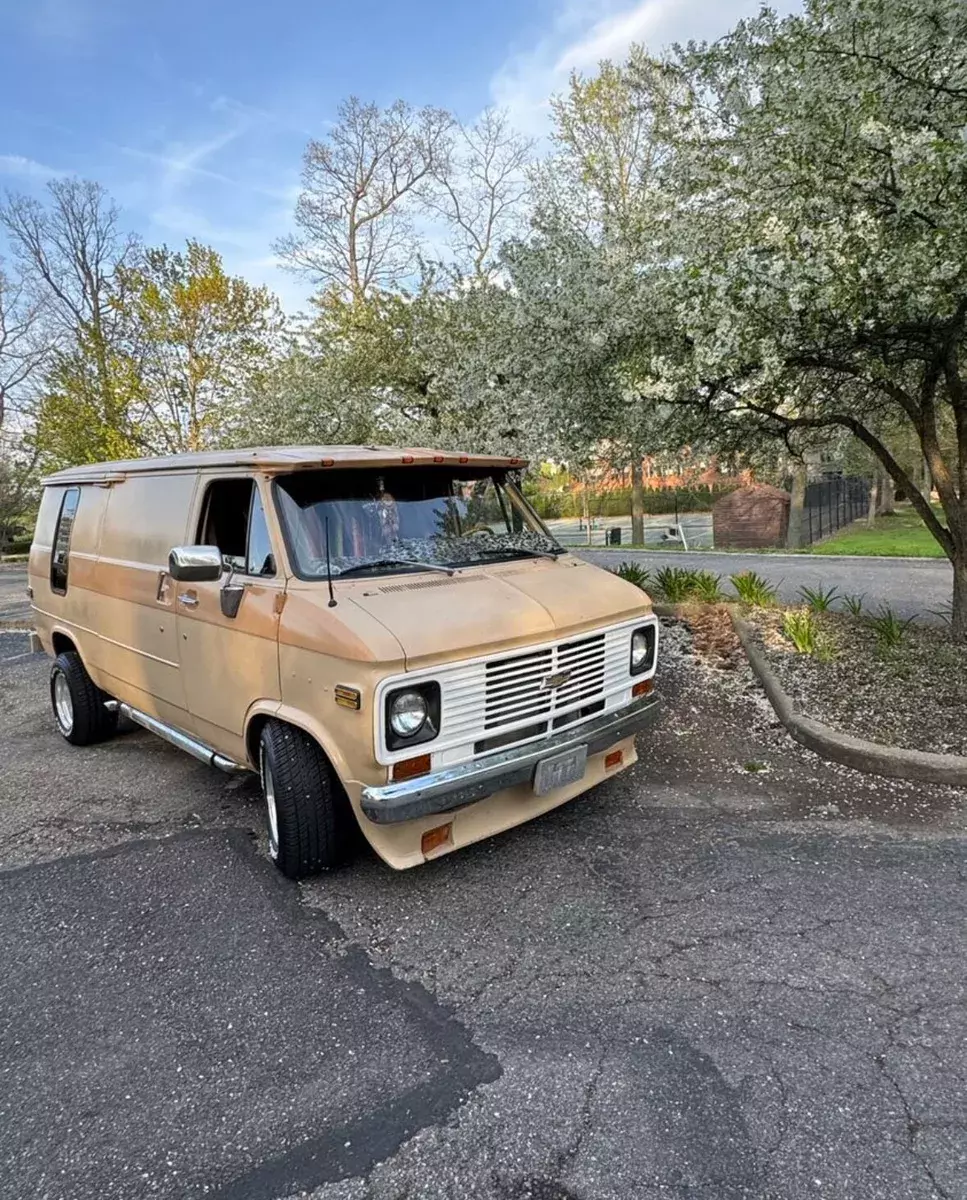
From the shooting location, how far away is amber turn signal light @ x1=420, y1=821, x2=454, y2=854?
11.0 feet

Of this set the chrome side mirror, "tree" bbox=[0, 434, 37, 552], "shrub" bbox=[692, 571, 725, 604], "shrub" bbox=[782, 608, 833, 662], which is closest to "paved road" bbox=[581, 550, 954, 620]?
"shrub" bbox=[692, 571, 725, 604]

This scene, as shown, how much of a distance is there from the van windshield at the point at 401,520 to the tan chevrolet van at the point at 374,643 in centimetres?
1

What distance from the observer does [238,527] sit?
403 cm

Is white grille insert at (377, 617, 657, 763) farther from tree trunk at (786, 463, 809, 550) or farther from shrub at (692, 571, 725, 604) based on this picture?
tree trunk at (786, 463, 809, 550)

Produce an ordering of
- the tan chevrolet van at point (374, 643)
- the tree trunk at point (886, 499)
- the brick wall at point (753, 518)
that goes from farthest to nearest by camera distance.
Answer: the tree trunk at point (886, 499)
the brick wall at point (753, 518)
the tan chevrolet van at point (374, 643)

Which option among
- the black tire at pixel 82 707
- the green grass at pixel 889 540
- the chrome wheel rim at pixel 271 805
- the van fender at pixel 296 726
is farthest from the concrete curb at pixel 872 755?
the green grass at pixel 889 540

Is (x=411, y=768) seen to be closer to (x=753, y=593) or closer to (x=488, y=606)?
(x=488, y=606)

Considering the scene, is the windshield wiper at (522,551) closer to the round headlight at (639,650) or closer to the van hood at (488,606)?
the van hood at (488,606)

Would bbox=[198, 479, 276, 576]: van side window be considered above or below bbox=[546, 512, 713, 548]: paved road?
above

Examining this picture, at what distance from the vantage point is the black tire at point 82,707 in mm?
5703

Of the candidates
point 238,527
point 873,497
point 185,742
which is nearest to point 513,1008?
point 185,742

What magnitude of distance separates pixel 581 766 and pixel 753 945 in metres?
1.08

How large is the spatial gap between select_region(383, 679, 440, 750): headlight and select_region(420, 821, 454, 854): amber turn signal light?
52 centimetres

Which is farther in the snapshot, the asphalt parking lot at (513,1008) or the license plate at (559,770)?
the license plate at (559,770)
